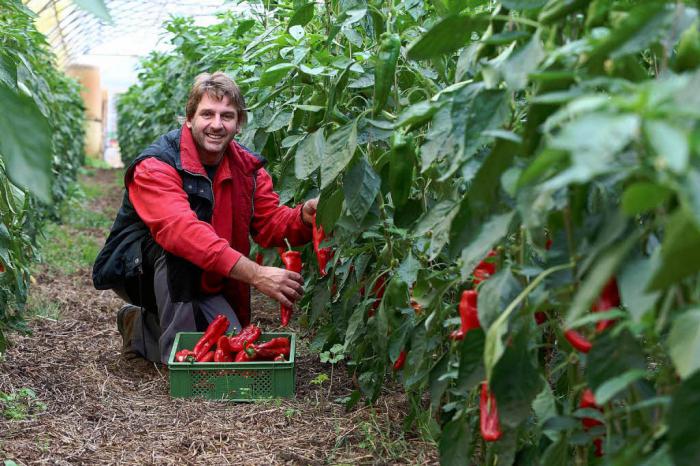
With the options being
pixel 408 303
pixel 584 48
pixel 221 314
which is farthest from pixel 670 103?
pixel 221 314

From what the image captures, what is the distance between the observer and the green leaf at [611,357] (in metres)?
1.24

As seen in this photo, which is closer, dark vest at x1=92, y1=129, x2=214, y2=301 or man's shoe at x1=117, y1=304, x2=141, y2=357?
dark vest at x1=92, y1=129, x2=214, y2=301

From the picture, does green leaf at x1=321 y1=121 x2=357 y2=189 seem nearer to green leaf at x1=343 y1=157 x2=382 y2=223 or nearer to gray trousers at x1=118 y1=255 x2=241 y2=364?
green leaf at x1=343 y1=157 x2=382 y2=223

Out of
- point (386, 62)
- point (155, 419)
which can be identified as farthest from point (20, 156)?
point (155, 419)

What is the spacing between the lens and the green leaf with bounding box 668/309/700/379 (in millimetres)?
974

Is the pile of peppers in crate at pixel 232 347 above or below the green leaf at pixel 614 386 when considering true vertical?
below

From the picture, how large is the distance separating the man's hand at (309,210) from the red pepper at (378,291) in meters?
0.62

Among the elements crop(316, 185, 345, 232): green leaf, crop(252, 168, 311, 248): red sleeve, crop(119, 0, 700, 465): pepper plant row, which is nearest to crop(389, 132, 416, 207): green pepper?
crop(119, 0, 700, 465): pepper plant row

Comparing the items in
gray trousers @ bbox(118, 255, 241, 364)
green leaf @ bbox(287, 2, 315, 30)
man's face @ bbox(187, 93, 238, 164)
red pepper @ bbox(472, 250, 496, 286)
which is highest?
green leaf @ bbox(287, 2, 315, 30)

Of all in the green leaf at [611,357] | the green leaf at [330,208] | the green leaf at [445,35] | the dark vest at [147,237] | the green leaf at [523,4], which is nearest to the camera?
the green leaf at [611,357]

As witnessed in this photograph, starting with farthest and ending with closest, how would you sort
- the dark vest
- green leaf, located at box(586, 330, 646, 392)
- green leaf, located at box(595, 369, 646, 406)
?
1. the dark vest
2. green leaf, located at box(586, 330, 646, 392)
3. green leaf, located at box(595, 369, 646, 406)

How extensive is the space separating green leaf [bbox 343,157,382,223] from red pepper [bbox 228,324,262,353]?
3.88 feet

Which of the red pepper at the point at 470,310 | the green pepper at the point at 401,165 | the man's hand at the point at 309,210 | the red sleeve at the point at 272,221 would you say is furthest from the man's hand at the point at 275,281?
the red pepper at the point at 470,310

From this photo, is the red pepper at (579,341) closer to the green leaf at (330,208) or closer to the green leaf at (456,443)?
the green leaf at (456,443)
